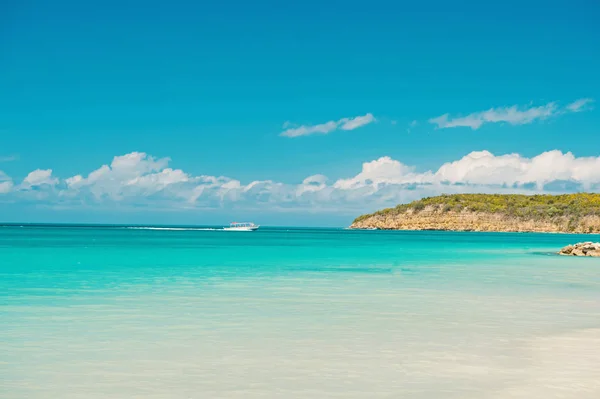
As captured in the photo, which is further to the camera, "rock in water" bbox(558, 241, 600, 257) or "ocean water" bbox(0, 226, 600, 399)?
"rock in water" bbox(558, 241, 600, 257)

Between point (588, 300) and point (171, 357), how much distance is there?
16.3 m

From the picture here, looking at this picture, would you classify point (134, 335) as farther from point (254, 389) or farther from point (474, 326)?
point (474, 326)

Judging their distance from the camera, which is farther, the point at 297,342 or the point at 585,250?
the point at 585,250

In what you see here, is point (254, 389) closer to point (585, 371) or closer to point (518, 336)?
point (585, 371)

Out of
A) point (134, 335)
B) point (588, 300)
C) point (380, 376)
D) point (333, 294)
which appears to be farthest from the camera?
point (333, 294)

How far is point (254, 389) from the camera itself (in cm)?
979

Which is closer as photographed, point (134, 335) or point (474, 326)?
point (134, 335)

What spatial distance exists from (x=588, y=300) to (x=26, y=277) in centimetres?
2501

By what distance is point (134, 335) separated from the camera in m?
14.4

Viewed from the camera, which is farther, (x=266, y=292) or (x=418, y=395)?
(x=266, y=292)

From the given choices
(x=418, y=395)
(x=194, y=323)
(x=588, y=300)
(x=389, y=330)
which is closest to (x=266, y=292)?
(x=194, y=323)

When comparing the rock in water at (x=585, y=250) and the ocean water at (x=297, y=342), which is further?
the rock in water at (x=585, y=250)

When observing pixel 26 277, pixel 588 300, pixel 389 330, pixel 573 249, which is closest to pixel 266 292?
pixel 389 330

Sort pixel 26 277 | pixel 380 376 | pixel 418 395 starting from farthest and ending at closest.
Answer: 1. pixel 26 277
2. pixel 380 376
3. pixel 418 395
